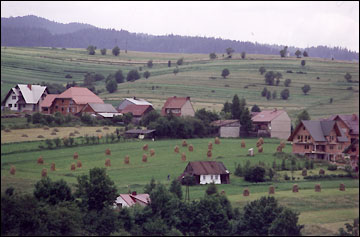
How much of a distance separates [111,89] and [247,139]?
3402 cm

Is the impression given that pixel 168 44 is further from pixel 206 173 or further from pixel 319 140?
pixel 206 173

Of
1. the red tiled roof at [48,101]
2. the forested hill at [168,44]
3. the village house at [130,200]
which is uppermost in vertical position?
the forested hill at [168,44]

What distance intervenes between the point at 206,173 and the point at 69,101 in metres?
24.0

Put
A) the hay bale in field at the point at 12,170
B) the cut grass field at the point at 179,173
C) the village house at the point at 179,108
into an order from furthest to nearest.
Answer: the village house at the point at 179,108, the cut grass field at the point at 179,173, the hay bale in field at the point at 12,170

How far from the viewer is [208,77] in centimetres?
11456

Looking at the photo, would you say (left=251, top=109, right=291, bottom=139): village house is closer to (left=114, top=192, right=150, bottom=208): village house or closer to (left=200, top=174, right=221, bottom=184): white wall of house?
(left=200, top=174, right=221, bottom=184): white wall of house

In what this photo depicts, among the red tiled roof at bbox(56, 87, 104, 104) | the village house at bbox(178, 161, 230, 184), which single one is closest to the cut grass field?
the village house at bbox(178, 161, 230, 184)

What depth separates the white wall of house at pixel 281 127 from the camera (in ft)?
228

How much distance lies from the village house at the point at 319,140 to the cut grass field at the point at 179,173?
1388 mm

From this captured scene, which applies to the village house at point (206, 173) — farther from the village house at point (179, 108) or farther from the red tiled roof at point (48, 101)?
the village house at point (179, 108)

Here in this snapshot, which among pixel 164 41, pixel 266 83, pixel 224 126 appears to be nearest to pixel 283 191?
pixel 224 126

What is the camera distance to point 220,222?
3678cm

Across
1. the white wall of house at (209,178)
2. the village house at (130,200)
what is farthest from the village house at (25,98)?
the white wall of house at (209,178)

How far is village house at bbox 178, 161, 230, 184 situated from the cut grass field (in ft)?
2.13
